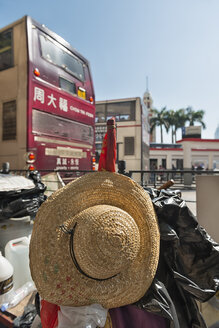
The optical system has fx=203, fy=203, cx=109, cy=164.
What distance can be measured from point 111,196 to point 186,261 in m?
0.60

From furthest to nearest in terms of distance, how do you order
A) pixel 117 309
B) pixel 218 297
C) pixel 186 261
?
1. pixel 218 297
2. pixel 186 261
3. pixel 117 309

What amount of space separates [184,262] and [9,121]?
164 inches

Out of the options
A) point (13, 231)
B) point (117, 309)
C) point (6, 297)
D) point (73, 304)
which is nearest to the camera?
point (73, 304)

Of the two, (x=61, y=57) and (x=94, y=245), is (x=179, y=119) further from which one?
(x=94, y=245)

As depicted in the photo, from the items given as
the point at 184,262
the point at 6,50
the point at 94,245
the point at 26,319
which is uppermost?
the point at 6,50

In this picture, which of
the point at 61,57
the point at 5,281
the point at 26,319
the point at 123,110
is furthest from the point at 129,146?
the point at 26,319

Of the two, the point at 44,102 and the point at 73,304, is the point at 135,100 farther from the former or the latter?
the point at 73,304

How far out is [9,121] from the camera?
4.16m

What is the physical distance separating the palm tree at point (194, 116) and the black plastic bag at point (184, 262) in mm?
33033

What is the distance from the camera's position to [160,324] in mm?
1017

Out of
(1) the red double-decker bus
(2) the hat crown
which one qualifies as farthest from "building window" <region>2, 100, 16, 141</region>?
(2) the hat crown

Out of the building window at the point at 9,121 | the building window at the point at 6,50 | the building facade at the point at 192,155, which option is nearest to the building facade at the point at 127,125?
the building facade at the point at 192,155

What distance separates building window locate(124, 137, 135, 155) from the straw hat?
1160 cm

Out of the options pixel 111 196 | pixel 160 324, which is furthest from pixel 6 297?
pixel 111 196
